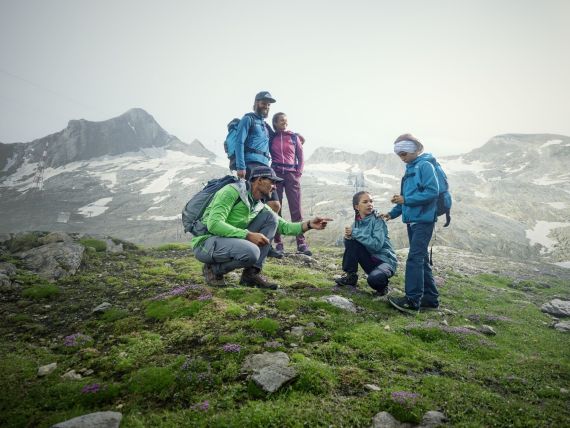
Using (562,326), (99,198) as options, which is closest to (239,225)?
(562,326)

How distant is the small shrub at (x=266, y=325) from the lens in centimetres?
598

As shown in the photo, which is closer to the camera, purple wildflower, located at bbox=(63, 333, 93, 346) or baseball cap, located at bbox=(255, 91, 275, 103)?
purple wildflower, located at bbox=(63, 333, 93, 346)

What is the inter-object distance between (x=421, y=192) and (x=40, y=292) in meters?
11.1

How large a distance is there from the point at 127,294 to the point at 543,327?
462 inches

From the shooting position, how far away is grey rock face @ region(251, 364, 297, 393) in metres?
4.21

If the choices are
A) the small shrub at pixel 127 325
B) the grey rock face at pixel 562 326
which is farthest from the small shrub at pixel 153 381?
the grey rock face at pixel 562 326

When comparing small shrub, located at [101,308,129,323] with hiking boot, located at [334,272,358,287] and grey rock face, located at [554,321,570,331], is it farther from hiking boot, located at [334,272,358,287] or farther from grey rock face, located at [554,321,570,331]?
grey rock face, located at [554,321,570,331]

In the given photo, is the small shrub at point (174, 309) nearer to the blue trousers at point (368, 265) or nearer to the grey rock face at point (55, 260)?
the blue trousers at point (368, 265)

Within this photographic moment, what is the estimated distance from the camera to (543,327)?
27.6ft

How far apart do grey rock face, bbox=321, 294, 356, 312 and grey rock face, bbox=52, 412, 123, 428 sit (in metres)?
5.16

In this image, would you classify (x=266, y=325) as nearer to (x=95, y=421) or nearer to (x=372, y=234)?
(x=95, y=421)

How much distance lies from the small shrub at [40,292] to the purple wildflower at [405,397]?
974 cm

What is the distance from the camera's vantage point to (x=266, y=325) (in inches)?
240

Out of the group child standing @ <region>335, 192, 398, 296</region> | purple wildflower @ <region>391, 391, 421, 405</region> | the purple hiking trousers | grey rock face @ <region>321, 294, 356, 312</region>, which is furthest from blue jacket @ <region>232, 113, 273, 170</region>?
purple wildflower @ <region>391, 391, 421, 405</region>
